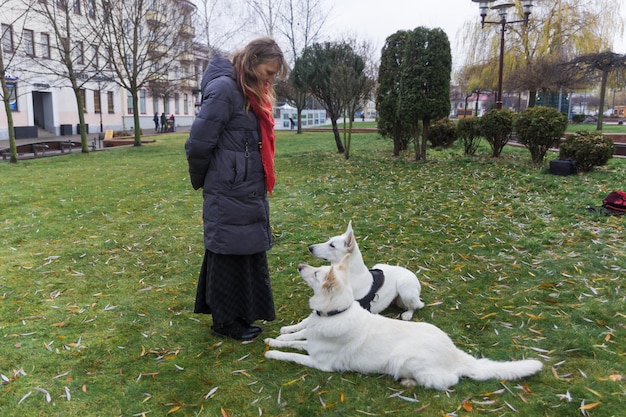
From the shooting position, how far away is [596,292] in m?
4.42

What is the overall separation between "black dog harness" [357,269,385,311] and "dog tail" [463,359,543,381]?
1.08m

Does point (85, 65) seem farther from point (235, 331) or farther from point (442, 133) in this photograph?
point (235, 331)

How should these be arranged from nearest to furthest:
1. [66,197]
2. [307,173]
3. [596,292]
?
Result: [596,292] → [66,197] → [307,173]

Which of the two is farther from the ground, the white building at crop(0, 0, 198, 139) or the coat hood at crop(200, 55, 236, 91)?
the white building at crop(0, 0, 198, 139)

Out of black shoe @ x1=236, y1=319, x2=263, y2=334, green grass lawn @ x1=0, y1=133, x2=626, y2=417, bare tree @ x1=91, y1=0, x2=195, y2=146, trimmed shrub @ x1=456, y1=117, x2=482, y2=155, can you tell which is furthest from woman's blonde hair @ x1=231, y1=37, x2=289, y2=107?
bare tree @ x1=91, y1=0, x2=195, y2=146

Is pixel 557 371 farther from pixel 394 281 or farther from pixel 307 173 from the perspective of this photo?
pixel 307 173

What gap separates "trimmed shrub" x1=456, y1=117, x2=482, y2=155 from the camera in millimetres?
13453

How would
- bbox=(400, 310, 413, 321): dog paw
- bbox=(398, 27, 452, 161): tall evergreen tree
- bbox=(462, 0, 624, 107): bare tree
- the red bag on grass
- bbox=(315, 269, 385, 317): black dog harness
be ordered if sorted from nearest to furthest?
bbox=(315, 269, 385, 317): black dog harness → bbox=(400, 310, 413, 321): dog paw → the red bag on grass → bbox=(398, 27, 452, 161): tall evergreen tree → bbox=(462, 0, 624, 107): bare tree

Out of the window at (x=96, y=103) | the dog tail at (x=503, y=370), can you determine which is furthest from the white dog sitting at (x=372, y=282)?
the window at (x=96, y=103)

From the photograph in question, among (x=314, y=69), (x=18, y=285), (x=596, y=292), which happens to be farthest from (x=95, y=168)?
(x=596, y=292)

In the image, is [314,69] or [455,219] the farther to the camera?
[314,69]

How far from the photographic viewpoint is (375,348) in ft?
10.4

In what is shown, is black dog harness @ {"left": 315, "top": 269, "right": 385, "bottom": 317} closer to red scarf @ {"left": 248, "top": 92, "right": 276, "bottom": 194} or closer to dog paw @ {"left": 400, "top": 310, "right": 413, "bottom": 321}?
dog paw @ {"left": 400, "top": 310, "right": 413, "bottom": 321}

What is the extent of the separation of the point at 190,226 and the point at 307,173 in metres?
5.54
